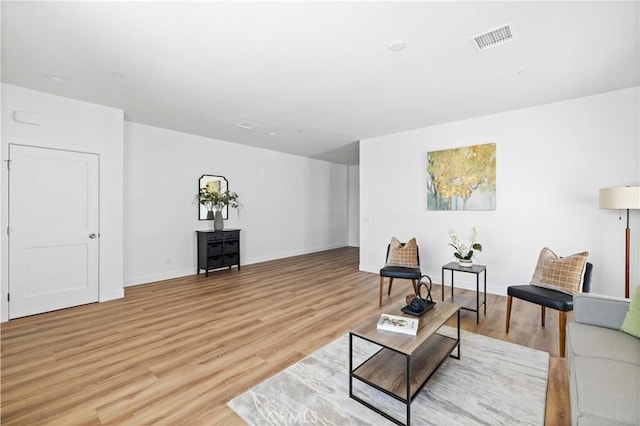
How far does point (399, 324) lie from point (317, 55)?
94.1 inches

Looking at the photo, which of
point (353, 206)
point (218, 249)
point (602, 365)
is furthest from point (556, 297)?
point (353, 206)

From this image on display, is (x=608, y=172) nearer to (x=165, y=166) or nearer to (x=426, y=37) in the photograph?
(x=426, y=37)

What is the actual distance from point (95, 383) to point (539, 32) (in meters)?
4.43

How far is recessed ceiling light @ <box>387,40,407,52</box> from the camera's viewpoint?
2408mm

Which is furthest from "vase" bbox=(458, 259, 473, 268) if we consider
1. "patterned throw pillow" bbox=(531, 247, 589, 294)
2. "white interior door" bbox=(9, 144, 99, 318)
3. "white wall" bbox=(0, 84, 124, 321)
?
"white interior door" bbox=(9, 144, 99, 318)

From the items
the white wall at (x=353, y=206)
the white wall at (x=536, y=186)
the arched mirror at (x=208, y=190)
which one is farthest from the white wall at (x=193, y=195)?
the white wall at (x=536, y=186)

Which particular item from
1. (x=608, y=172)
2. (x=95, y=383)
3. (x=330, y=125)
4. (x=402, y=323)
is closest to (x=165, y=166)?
(x=330, y=125)

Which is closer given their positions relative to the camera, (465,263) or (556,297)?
(556,297)

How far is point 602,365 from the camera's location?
1572 millimetres

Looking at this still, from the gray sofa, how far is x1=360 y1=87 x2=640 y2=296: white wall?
209 centimetres

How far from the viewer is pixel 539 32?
7.52 feet

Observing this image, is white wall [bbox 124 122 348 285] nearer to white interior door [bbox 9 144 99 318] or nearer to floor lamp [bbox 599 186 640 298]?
white interior door [bbox 9 144 99 318]

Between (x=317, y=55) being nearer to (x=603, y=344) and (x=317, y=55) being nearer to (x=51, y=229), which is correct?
(x=603, y=344)

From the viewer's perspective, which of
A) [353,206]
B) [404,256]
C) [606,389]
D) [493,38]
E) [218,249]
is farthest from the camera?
[353,206]
